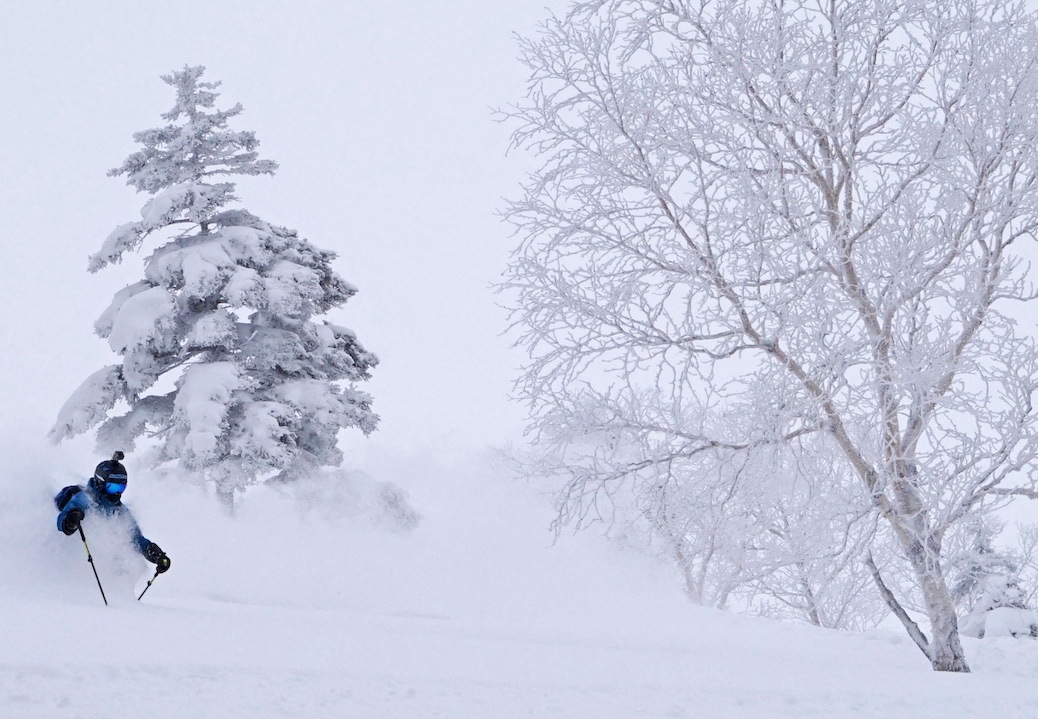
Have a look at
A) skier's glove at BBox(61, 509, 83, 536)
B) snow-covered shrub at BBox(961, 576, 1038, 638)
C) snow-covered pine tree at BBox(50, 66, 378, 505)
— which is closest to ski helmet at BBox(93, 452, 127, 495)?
skier's glove at BBox(61, 509, 83, 536)

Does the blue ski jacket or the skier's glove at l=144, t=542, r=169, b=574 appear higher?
the blue ski jacket

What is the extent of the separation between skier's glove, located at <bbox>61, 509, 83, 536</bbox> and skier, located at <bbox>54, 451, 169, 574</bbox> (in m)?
0.23

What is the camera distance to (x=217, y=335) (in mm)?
13984

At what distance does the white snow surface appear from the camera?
5.09 metres

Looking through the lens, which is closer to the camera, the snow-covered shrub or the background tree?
the background tree

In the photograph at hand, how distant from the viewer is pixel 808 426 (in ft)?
25.8

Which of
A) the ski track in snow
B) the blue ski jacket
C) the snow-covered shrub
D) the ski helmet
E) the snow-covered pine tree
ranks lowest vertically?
the ski track in snow

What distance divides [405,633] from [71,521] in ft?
10.5

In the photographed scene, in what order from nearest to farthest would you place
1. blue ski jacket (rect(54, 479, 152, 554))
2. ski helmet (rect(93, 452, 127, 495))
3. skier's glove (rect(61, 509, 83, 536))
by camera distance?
skier's glove (rect(61, 509, 83, 536)) → blue ski jacket (rect(54, 479, 152, 554)) → ski helmet (rect(93, 452, 127, 495))

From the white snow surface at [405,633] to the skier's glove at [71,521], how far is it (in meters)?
0.38

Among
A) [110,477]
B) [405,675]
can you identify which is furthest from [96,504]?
[405,675]

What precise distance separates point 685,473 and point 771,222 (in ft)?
10.9

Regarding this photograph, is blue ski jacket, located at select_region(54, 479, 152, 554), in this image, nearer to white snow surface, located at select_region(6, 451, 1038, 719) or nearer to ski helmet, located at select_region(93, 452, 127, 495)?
ski helmet, located at select_region(93, 452, 127, 495)

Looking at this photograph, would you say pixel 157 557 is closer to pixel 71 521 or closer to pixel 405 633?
pixel 71 521
